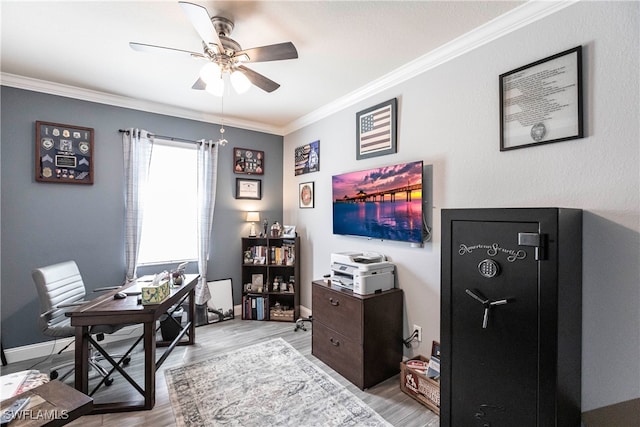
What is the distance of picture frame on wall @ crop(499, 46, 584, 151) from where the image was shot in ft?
5.08

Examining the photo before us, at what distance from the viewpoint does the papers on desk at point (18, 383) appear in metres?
1.32

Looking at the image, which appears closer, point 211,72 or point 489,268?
point 489,268

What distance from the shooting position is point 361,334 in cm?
222

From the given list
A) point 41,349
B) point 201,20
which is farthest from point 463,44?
point 41,349

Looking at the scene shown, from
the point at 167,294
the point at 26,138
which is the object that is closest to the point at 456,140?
the point at 167,294

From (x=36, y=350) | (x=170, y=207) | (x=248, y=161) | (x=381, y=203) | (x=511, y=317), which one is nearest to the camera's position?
(x=511, y=317)

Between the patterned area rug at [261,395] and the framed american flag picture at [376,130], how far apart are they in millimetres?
2122

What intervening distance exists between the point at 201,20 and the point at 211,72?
1.20 ft

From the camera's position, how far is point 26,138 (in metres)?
2.68

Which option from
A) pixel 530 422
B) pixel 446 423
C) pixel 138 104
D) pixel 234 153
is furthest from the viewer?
pixel 234 153

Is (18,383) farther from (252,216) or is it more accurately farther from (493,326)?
(252,216)

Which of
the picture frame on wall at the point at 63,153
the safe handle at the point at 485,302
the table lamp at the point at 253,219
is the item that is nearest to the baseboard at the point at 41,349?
the picture frame on wall at the point at 63,153

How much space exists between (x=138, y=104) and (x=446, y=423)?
4102mm

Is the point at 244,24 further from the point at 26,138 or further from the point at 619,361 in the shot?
the point at 619,361
